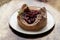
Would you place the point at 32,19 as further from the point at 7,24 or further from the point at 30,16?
the point at 7,24

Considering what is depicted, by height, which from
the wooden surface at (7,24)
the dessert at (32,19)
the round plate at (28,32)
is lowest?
the wooden surface at (7,24)

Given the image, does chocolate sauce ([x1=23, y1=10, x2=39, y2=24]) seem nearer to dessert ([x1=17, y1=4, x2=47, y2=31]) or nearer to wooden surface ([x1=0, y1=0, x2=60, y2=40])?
dessert ([x1=17, y1=4, x2=47, y2=31])

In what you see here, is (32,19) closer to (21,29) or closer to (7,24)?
(21,29)

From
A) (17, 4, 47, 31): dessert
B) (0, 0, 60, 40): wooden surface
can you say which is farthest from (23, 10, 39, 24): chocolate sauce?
(0, 0, 60, 40): wooden surface

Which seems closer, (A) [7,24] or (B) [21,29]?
(B) [21,29]

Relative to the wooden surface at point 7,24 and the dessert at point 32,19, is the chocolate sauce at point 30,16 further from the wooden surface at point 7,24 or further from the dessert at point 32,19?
the wooden surface at point 7,24

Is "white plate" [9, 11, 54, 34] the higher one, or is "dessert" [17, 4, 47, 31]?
"dessert" [17, 4, 47, 31]

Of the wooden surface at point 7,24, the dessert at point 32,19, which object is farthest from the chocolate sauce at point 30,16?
the wooden surface at point 7,24

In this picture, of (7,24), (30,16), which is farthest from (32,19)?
(7,24)
